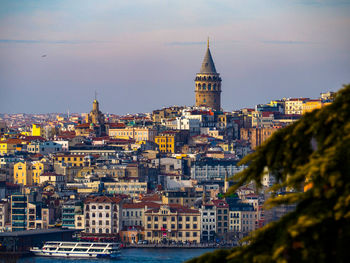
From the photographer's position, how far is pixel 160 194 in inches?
1545

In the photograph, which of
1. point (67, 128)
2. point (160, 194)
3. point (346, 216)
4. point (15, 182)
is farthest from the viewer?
point (67, 128)

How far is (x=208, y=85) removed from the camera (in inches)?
2594

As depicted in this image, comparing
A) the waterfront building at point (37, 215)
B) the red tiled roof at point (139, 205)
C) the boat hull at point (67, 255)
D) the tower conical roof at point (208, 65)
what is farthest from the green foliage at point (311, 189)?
the tower conical roof at point (208, 65)

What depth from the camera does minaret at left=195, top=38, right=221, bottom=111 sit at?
→ 6562 centimetres

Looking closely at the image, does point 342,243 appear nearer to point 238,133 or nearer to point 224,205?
point 224,205

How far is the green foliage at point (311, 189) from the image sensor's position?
3.79 metres

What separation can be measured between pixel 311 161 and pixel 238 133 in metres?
56.0

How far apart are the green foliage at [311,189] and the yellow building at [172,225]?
Answer: 30.8 metres

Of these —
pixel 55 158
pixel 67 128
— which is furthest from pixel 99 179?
pixel 67 128

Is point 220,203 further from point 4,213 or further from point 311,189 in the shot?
point 311,189

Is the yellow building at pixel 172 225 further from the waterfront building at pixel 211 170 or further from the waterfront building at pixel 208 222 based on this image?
the waterfront building at pixel 211 170

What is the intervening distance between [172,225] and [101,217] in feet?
7.20

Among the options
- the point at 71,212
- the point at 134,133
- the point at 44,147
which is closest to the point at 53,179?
the point at 71,212

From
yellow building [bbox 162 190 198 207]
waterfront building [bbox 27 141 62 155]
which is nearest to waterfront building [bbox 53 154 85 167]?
waterfront building [bbox 27 141 62 155]
